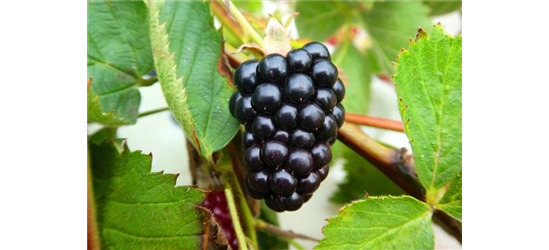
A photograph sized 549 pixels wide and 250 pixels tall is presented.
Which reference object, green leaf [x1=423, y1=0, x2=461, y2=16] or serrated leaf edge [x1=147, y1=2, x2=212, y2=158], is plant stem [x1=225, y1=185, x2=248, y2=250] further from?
green leaf [x1=423, y1=0, x2=461, y2=16]

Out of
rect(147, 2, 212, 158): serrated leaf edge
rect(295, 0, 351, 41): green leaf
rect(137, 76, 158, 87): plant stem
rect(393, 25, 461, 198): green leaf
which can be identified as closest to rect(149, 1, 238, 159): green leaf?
rect(147, 2, 212, 158): serrated leaf edge

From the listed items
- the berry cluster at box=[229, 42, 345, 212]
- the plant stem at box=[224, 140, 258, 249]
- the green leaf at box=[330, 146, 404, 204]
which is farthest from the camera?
the green leaf at box=[330, 146, 404, 204]

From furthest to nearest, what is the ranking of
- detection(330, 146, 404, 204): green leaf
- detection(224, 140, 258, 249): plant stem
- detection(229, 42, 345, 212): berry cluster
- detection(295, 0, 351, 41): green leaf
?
detection(295, 0, 351, 41): green leaf → detection(330, 146, 404, 204): green leaf → detection(224, 140, 258, 249): plant stem → detection(229, 42, 345, 212): berry cluster

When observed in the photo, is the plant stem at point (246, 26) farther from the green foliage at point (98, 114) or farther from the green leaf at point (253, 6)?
the green leaf at point (253, 6)

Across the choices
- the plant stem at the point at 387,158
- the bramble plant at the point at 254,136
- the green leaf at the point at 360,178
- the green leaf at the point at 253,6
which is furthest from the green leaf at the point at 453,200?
the green leaf at the point at 253,6

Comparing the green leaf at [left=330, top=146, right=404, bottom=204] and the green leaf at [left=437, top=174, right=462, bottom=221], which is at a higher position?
the green leaf at [left=437, top=174, right=462, bottom=221]
